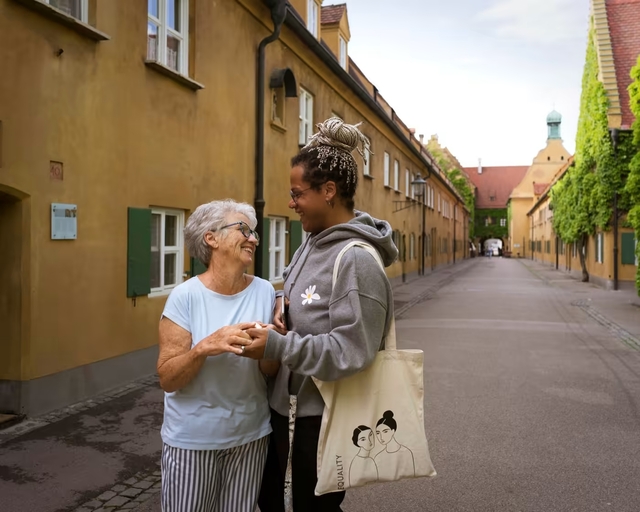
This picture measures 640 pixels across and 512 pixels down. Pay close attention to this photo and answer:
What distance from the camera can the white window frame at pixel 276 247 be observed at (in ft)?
39.2

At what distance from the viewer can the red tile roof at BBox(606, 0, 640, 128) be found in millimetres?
22203

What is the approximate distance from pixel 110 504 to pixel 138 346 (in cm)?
372

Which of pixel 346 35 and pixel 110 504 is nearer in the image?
pixel 110 504

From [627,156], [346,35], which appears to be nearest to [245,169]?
[346,35]

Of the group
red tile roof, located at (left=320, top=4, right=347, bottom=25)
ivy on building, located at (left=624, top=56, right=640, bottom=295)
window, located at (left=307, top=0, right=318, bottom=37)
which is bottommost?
ivy on building, located at (left=624, top=56, right=640, bottom=295)

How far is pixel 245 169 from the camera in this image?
10383mm

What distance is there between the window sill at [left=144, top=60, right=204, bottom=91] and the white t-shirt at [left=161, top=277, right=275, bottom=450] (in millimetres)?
5860

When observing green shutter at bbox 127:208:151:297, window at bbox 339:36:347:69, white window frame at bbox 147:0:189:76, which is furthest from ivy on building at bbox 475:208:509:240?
green shutter at bbox 127:208:151:297

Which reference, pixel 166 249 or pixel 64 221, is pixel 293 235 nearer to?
pixel 166 249

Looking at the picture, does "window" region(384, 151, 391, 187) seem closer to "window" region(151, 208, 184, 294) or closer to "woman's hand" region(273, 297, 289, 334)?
"window" region(151, 208, 184, 294)

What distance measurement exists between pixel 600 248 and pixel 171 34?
20175 millimetres

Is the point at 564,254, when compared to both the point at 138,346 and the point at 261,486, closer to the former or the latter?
the point at 138,346

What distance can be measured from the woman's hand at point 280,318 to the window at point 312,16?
45.6ft

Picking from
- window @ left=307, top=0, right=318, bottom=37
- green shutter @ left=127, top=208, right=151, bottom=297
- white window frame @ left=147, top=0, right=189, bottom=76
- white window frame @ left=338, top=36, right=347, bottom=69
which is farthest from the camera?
white window frame @ left=338, top=36, right=347, bottom=69
